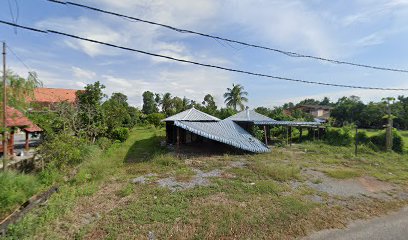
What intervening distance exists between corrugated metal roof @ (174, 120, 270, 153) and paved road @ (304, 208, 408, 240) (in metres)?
8.30

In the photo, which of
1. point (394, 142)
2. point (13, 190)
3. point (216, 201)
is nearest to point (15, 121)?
point (13, 190)

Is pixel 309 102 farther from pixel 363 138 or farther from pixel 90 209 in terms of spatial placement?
pixel 90 209

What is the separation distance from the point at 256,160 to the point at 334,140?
10594mm

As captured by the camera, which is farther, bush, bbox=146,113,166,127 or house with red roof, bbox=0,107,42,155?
bush, bbox=146,113,166,127

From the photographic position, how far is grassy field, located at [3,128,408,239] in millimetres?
4941

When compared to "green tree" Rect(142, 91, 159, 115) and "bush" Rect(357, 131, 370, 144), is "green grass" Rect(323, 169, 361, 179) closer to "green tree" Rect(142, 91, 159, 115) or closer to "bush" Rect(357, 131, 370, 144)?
A: "bush" Rect(357, 131, 370, 144)

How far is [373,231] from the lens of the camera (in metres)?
5.09

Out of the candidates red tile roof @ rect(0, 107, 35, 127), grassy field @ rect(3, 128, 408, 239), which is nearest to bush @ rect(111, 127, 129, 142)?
red tile roof @ rect(0, 107, 35, 127)

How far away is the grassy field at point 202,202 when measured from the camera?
4941mm

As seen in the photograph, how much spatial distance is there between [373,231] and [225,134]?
33.1 feet

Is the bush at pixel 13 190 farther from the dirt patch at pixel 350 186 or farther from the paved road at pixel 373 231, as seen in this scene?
the dirt patch at pixel 350 186

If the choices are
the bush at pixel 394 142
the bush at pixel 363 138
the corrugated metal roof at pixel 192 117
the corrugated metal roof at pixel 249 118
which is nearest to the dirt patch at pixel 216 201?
the corrugated metal roof at pixel 192 117

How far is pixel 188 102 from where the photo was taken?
41.0m

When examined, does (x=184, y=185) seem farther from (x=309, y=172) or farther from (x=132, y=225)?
(x=309, y=172)
